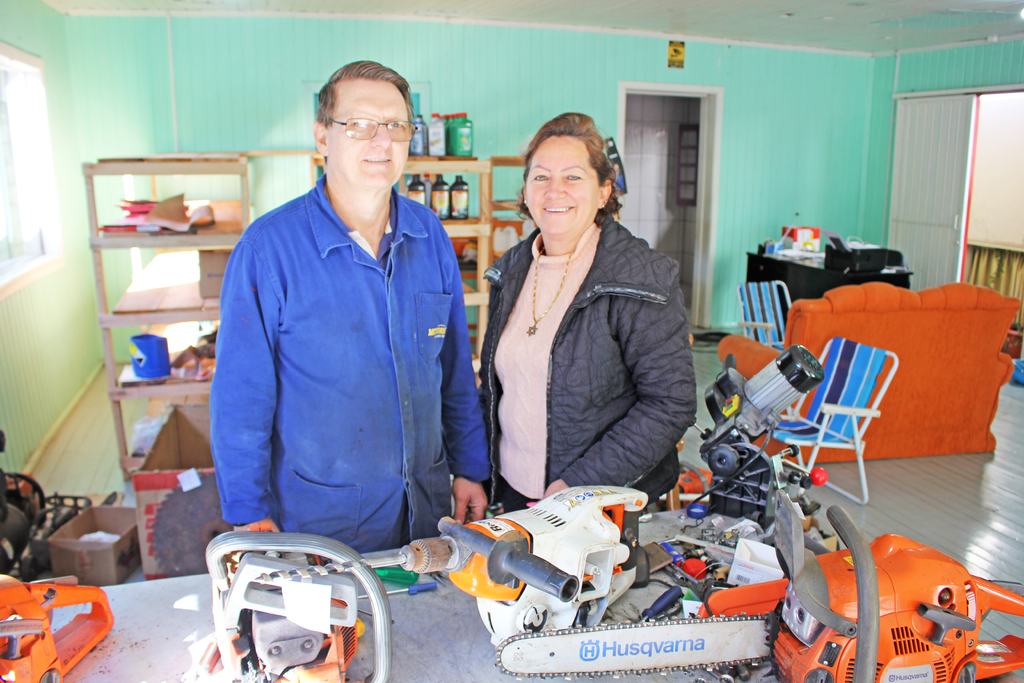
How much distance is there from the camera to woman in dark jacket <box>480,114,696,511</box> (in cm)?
153

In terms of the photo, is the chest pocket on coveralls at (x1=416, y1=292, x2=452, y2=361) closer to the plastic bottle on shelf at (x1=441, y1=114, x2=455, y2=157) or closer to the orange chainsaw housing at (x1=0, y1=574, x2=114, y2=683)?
the orange chainsaw housing at (x1=0, y1=574, x2=114, y2=683)

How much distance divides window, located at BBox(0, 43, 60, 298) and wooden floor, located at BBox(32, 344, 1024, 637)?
108 cm

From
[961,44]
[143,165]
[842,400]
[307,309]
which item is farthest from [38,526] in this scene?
[961,44]

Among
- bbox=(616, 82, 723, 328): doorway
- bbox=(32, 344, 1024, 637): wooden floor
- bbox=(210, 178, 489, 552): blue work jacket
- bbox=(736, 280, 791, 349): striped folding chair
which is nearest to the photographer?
bbox=(210, 178, 489, 552): blue work jacket

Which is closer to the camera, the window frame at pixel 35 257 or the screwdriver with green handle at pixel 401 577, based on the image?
the screwdriver with green handle at pixel 401 577

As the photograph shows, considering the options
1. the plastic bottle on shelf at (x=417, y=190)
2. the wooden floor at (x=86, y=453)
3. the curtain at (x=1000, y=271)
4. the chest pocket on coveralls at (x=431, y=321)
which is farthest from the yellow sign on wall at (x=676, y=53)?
the chest pocket on coveralls at (x=431, y=321)

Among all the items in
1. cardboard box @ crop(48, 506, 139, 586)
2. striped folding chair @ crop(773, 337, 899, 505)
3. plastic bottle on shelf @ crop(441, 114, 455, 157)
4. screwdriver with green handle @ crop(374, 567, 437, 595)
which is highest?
plastic bottle on shelf @ crop(441, 114, 455, 157)

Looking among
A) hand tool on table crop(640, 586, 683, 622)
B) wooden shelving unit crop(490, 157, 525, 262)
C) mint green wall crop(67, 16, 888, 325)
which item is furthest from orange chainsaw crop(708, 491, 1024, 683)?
mint green wall crop(67, 16, 888, 325)

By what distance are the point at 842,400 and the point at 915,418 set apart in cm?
74

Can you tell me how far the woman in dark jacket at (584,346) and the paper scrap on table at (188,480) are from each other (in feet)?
4.89

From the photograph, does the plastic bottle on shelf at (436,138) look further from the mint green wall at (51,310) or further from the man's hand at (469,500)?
the man's hand at (469,500)

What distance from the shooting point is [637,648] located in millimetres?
1259

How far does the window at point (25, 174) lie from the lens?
450 cm

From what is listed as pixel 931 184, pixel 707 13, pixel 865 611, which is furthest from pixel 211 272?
pixel 931 184
